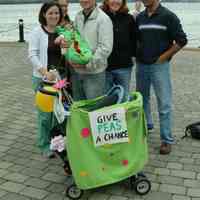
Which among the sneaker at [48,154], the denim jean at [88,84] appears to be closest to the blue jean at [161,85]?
the denim jean at [88,84]

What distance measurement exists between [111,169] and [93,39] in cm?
121

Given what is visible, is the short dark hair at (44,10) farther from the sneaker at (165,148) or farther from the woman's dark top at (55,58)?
the sneaker at (165,148)

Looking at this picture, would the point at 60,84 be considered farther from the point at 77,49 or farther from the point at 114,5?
the point at 114,5

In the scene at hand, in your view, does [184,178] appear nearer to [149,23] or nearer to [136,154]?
[136,154]

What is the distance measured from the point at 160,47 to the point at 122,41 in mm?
428

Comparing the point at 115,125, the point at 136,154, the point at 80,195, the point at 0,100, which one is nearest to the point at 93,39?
the point at 115,125

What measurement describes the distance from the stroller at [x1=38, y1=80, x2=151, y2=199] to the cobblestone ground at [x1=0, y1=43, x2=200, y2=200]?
274mm

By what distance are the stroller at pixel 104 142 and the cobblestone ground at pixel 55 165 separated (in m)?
0.27

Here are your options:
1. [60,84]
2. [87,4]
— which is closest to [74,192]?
[60,84]

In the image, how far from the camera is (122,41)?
4586 mm

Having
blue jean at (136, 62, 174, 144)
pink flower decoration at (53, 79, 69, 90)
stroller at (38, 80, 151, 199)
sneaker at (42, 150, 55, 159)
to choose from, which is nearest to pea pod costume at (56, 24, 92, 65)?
pink flower decoration at (53, 79, 69, 90)

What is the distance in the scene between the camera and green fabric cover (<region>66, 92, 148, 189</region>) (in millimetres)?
3691

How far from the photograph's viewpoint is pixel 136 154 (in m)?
3.86

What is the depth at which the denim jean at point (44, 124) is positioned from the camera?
463 centimetres
